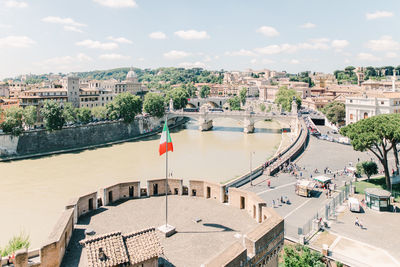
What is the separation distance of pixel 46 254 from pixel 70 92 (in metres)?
48.6

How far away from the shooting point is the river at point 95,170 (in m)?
20.5

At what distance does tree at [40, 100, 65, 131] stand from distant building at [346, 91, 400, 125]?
36842mm

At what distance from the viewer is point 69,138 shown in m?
41.5

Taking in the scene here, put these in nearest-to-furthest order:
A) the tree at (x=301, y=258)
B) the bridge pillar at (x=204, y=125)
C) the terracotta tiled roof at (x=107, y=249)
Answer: the terracotta tiled roof at (x=107, y=249) < the tree at (x=301, y=258) < the bridge pillar at (x=204, y=125)

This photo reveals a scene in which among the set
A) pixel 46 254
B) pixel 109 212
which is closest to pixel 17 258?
pixel 46 254

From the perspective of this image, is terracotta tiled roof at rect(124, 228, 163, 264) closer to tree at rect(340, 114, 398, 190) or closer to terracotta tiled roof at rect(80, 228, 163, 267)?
terracotta tiled roof at rect(80, 228, 163, 267)

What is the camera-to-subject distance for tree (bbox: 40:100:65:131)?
39594mm

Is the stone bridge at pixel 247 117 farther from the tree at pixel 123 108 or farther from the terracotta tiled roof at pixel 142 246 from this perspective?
the terracotta tiled roof at pixel 142 246

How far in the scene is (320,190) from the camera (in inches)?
827

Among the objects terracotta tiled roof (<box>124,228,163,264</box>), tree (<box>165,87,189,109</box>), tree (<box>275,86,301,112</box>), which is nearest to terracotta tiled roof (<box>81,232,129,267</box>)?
terracotta tiled roof (<box>124,228,163,264</box>)

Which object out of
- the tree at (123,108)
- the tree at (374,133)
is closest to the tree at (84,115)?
the tree at (123,108)

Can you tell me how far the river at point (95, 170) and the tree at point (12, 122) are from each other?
4340 mm

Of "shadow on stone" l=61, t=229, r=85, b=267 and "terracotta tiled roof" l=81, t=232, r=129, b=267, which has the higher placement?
"terracotta tiled roof" l=81, t=232, r=129, b=267

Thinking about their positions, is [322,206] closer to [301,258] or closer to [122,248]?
[301,258]
